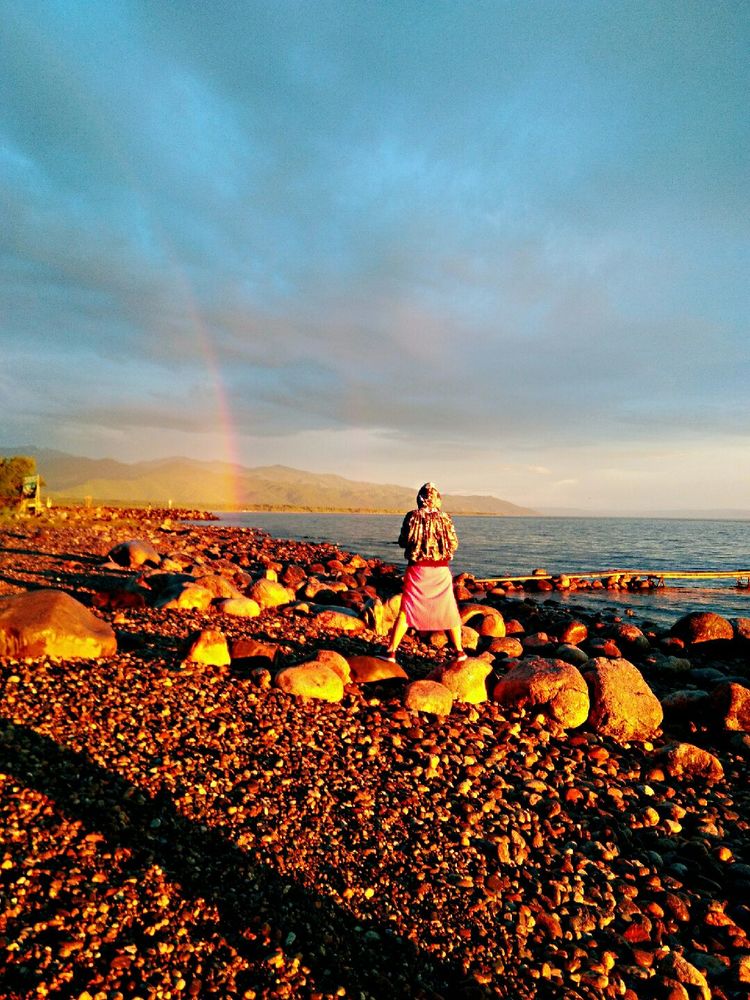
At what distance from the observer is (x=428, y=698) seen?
6.70m

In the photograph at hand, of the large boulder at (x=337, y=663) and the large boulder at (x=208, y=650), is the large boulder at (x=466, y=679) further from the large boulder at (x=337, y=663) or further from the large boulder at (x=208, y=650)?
the large boulder at (x=208, y=650)

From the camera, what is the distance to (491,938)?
3.40 metres

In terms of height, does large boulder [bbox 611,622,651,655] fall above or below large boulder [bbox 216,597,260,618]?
below

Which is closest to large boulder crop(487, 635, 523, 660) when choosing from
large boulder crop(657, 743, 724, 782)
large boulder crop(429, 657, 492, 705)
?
large boulder crop(429, 657, 492, 705)

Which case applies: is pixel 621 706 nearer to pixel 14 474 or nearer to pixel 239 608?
pixel 239 608

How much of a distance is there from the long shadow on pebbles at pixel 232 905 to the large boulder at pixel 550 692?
4387 mm

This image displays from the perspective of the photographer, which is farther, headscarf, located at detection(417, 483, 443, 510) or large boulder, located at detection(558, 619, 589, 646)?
large boulder, located at detection(558, 619, 589, 646)

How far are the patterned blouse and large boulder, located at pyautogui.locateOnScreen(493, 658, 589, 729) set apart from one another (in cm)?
198

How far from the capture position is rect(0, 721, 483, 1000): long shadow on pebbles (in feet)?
9.40

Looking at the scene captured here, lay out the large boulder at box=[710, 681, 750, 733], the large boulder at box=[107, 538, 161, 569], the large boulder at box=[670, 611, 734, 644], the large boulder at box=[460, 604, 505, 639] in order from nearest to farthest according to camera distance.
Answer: the large boulder at box=[710, 681, 750, 733], the large boulder at box=[460, 604, 505, 639], the large boulder at box=[670, 611, 734, 644], the large boulder at box=[107, 538, 161, 569]

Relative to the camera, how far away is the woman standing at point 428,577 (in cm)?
814

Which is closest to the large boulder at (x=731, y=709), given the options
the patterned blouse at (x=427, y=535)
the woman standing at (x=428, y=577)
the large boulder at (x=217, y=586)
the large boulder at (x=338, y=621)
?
the woman standing at (x=428, y=577)

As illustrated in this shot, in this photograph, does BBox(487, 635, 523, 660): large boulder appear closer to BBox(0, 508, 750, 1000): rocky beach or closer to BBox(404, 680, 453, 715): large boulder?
BBox(0, 508, 750, 1000): rocky beach

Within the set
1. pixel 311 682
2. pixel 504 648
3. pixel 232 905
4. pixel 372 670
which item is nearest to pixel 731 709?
pixel 504 648
